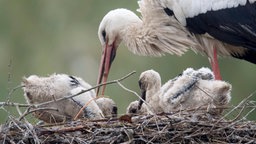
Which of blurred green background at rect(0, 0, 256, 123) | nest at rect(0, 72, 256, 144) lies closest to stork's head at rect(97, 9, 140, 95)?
nest at rect(0, 72, 256, 144)

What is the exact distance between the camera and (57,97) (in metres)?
10.5

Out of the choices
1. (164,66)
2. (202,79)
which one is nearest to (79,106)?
(202,79)

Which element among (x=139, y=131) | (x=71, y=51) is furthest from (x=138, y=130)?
(x=71, y=51)

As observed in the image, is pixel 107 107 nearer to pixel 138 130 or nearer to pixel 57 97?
pixel 57 97

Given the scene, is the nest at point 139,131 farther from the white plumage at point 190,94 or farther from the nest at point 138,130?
the white plumage at point 190,94

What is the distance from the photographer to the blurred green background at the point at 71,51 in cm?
1959

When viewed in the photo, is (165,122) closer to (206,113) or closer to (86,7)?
(206,113)

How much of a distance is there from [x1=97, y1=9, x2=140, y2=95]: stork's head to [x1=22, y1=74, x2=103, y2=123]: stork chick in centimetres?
134

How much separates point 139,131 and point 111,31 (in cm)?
260

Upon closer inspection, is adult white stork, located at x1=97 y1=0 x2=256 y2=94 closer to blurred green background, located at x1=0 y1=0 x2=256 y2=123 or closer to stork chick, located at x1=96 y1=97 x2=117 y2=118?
stork chick, located at x1=96 y1=97 x2=117 y2=118

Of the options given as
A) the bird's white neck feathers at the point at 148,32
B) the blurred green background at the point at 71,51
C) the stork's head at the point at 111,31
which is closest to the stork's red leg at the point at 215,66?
the bird's white neck feathers at the point at 148,32

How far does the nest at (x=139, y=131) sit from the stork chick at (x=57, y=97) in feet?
2.57

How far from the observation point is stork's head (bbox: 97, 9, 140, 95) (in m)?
11.9

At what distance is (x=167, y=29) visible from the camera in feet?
38.2
